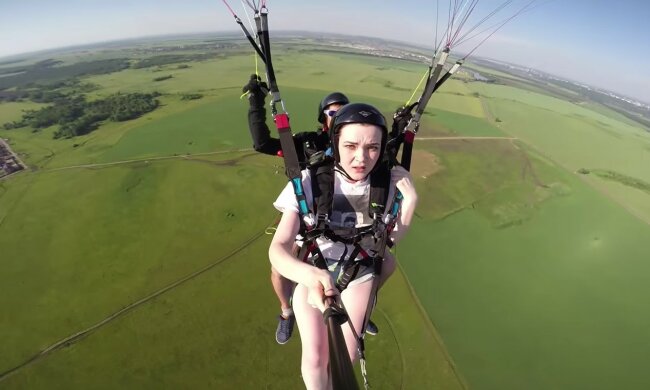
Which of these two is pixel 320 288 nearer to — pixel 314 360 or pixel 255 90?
pixel 314 360

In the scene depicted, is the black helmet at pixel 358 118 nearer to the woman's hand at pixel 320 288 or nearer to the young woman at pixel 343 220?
the young woman at pixel 343 220

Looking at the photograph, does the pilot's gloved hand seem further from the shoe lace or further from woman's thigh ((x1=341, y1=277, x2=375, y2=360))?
the shoe lace

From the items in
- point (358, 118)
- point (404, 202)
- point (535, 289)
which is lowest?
point (535, 289)

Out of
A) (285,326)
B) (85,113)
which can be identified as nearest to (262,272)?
(285,326)

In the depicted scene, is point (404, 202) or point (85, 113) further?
point (85, 113)

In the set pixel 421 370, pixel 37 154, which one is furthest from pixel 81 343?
pixel 37 154

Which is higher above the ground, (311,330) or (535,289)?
(311,330)

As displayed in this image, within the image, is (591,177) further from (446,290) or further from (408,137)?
(408,137)

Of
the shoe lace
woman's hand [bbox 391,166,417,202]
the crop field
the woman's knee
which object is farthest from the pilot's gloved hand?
the crop field
